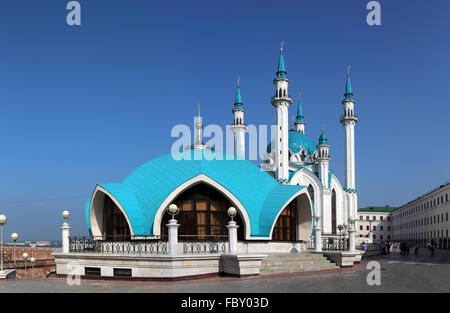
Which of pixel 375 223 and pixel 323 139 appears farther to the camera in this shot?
pixel 375 223

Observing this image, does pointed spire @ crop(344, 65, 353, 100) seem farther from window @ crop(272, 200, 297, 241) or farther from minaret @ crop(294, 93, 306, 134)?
window @ crop(272, 200, 297, 241)

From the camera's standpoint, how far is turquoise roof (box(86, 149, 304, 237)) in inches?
A: 878

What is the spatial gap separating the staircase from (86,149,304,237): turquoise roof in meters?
2.50

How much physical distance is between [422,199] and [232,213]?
216 ft

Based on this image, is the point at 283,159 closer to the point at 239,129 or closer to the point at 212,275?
the point at 239,129

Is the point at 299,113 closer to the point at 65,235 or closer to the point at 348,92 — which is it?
the point at 348,92

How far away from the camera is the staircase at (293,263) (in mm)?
19281

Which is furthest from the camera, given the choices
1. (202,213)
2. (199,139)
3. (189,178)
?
(199,139)

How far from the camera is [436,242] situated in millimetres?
67938

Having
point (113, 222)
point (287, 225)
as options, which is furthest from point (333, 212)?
point (113, 222)

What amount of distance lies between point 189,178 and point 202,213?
191cm

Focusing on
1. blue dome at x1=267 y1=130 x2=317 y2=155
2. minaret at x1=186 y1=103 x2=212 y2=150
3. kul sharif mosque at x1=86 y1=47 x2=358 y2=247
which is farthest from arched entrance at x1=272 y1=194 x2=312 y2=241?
blue dome at x1=267 y1=130 x2=317 y2=155

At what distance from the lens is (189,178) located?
73.0ft
